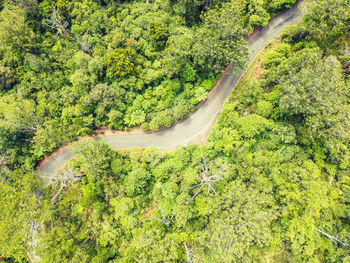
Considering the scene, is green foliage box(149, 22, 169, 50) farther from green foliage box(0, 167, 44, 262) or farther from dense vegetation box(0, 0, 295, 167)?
green foliage box(0, 167, 44, 262)

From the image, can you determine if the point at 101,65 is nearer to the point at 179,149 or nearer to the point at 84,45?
the point at 84,45

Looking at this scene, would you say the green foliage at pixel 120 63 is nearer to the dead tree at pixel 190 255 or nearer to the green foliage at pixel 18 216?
the green foliage at pixel 18 216

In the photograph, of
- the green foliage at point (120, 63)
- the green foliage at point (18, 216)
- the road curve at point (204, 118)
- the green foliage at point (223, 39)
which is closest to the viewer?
the green foliage at point (18, 216)

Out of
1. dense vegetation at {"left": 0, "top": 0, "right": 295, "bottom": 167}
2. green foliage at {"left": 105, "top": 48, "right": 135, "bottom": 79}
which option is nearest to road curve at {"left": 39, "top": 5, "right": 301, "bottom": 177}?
dense vegetation at {"left": 0, "top": 0, "right": 295, "bottom": 167}

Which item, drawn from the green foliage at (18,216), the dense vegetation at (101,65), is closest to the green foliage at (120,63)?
the dense vegetation at (101,65)

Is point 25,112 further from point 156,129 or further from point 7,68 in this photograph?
point 156,129

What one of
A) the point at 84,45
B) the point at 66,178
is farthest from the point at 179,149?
the point at 84,45

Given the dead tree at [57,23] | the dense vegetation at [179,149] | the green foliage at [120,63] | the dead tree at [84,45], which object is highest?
the dead tree at [57,23]
